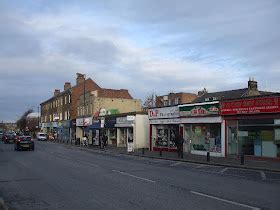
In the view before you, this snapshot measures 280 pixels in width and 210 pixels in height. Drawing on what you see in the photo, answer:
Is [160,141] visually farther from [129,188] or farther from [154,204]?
[154,204]

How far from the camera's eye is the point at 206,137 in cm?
3459

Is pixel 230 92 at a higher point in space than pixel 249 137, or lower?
higher

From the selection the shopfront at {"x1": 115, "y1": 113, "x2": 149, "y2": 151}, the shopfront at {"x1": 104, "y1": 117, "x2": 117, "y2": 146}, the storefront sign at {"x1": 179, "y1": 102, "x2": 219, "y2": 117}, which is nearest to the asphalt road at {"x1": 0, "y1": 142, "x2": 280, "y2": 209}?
the storefront sign at {"x1": 179, "y1": 102, "x2": 219, "y2": 117}

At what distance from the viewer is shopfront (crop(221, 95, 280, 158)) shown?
89.2 ft

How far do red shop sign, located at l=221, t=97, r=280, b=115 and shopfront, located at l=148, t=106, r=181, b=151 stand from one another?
25.8ft

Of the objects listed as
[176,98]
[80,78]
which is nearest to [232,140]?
[176,98]

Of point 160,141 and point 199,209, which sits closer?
point 199,209

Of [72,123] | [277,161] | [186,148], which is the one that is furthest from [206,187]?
[72,123]

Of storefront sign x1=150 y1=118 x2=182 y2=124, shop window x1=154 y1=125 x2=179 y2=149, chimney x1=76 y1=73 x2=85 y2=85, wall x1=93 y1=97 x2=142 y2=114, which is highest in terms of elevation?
chimney x1=76 y1=73 x2=85 y2=85

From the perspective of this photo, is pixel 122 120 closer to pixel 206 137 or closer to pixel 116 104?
pixel 116 104

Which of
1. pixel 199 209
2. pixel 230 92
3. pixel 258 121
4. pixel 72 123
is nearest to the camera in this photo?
pixel 199 209

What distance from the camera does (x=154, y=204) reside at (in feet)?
35.9

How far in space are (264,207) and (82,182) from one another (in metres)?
7.44

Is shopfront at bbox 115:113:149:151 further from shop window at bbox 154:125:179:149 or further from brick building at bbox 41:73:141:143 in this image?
brick building at bbox 41:73:141:143
